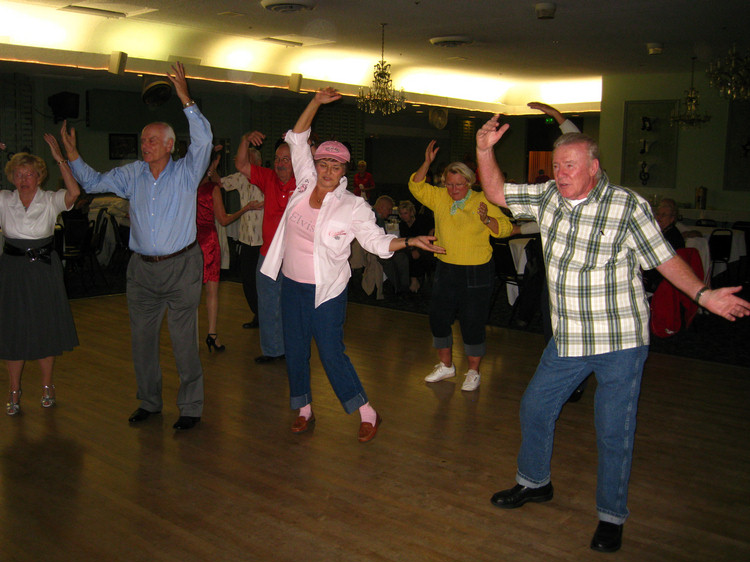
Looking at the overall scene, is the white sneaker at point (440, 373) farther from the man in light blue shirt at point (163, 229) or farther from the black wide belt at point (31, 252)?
the black wide belt at point (31, 252)

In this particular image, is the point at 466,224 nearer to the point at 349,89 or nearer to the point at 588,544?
the point at 588,544

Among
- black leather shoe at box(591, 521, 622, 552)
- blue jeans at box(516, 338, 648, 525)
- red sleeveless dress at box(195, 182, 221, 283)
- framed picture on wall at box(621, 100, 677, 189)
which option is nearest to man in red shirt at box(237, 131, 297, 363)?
red sleeveless dress at box(195, 182, 221, 283)

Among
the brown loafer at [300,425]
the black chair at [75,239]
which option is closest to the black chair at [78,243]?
the black chair at [75,239]

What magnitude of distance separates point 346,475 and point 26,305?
2.13m

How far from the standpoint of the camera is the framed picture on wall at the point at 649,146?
13.9 metres

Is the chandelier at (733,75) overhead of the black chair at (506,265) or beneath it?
overhead

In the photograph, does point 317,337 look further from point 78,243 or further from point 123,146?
point 123,146

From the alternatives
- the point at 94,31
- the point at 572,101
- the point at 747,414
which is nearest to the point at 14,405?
the point at 747,414

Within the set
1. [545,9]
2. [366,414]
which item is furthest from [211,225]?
[545,9]

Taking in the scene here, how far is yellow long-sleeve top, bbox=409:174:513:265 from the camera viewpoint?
14.6 feet

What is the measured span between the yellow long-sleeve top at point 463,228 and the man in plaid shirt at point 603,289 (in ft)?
5.27

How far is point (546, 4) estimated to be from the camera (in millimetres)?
7746

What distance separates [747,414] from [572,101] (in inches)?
567

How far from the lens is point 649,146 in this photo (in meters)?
14.1
